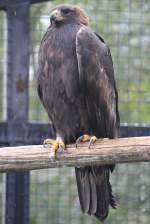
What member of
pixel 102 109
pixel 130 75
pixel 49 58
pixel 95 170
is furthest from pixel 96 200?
pixel 130 75

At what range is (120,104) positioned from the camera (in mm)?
6445

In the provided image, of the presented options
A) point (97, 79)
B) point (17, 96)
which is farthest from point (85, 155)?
point (17, 96)

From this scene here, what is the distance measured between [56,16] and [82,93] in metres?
0.55

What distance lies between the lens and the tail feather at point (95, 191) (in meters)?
5.13

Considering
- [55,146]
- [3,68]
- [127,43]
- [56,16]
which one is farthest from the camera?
[127,43]

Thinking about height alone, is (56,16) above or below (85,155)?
above

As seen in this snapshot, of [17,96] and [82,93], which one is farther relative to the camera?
[17,96]

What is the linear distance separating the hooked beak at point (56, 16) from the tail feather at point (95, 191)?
0.94 metres

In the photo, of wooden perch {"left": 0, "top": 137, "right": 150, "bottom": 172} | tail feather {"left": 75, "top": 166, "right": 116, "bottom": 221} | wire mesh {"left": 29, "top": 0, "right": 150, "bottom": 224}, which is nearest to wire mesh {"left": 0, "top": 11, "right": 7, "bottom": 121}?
wire mesh {"left": 29, "top": 0, "right": 150, "bottom": 224}

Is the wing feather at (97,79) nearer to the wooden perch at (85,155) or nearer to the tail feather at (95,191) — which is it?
the tail feather at (95,191)

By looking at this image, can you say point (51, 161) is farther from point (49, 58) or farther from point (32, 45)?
point (32, 45)

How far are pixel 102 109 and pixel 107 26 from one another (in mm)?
1299

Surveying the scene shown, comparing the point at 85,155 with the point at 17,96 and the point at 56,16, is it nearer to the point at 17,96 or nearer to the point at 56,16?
the point at 56,16

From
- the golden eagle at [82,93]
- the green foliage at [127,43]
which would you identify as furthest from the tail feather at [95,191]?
the green foliage at [127,43]
